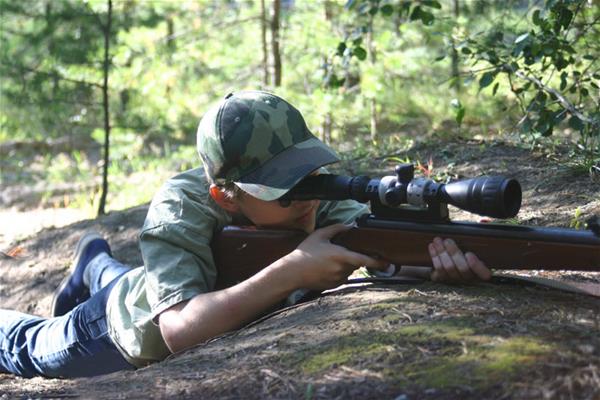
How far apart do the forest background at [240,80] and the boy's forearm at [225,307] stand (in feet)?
8.55

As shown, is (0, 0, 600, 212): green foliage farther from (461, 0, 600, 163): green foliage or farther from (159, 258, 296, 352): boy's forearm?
(159, 258, 296, 352): boy's forearm

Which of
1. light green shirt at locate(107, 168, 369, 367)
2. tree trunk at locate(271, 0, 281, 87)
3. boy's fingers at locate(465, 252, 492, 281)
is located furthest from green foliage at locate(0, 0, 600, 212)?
light green shirt at locate(107, 168, 369, 367)

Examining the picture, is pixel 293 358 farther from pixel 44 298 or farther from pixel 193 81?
pixel 193 81

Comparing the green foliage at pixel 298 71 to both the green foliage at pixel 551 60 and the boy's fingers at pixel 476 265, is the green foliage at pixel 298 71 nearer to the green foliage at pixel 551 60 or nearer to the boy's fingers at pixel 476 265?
the green foliage at pixel 551 60

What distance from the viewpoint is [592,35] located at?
20.0 feet

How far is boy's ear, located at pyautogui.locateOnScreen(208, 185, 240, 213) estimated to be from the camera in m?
3.38

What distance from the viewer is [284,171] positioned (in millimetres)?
3207

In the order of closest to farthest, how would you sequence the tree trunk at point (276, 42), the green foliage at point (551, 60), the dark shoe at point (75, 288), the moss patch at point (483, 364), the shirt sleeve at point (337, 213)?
the moss patch at point (483, 364) < the shirt sleeve at point (337, 213) < the green foliage at point (551, 60) < the dark shoe at point (75, 288) < the tree trunk at point (276, 42)

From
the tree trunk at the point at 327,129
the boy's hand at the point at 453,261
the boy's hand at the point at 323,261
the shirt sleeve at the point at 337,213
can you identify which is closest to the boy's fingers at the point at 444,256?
the boy's hand at the point at 453,261

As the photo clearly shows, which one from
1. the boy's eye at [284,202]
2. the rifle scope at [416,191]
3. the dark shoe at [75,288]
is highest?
the rifle scope at [416,191]

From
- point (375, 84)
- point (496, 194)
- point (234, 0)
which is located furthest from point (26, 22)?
point (496, 194)

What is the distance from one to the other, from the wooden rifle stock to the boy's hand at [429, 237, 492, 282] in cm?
2

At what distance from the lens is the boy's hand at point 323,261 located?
3080 mm

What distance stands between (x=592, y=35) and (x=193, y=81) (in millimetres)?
9538
